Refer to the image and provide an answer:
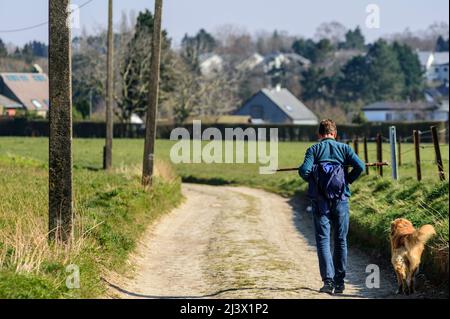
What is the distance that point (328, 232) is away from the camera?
37.1ft

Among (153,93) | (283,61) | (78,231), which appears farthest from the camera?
(283,61)

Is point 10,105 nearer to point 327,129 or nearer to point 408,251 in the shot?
point 327,129

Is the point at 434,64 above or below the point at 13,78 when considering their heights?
above

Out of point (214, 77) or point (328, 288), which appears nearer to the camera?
point (328, 288)

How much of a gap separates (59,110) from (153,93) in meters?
13.0

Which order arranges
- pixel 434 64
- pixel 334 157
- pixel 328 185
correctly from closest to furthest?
pixel 328 185 → pixel 334 157 → pixel 434 64

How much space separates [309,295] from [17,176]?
45.1 ft

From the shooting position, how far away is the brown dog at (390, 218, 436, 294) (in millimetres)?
10633

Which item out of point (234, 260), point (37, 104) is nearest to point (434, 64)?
point (37, 104)

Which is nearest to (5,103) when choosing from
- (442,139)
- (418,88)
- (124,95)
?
(124,95)

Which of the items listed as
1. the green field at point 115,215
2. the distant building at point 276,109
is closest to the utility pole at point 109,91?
the green field at point 115,215

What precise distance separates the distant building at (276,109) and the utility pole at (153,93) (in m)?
87.8

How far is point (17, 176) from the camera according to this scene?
23328 mm

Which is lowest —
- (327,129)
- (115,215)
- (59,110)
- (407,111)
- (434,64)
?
(115,215)
